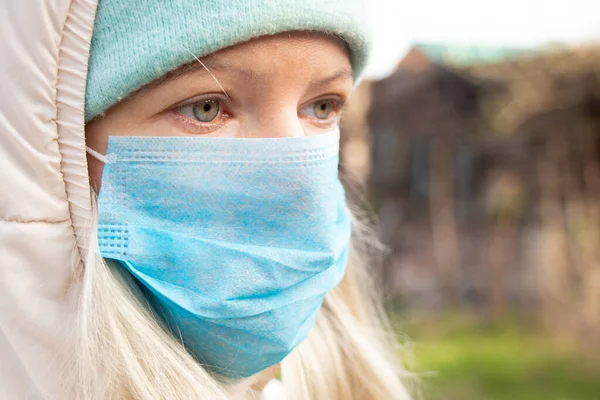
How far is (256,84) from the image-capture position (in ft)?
4.31

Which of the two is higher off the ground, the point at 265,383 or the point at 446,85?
the point at 446,85

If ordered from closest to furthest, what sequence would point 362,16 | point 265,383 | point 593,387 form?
point 362,16 → point 265,383 → point 593,387

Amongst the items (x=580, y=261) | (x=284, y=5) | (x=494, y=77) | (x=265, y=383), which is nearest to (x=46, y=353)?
(x=265, y=383)

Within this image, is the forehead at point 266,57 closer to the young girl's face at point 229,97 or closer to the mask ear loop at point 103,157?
the young girl's face at point 229,97

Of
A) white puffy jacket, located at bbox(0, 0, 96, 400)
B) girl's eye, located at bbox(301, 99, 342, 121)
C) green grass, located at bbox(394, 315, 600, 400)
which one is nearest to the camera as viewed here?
white puffy jacket, located at bbox(0, 0, 96, 400)

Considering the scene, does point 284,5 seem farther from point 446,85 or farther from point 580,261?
point 446,85

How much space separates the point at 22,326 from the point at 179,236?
1.10ft

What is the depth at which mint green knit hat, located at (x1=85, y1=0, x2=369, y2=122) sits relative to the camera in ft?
4.12

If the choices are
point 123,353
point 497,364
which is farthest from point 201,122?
point 497,364

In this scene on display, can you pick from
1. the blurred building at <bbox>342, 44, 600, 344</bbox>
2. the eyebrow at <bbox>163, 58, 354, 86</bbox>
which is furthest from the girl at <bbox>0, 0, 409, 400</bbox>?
the blurred building at <bbox>342, 44, 600, 344</bbox>

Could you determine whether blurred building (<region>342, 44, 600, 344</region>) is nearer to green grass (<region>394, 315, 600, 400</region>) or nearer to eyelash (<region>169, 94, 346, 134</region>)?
green grass (<region>394, 315, 600, 400</region>)

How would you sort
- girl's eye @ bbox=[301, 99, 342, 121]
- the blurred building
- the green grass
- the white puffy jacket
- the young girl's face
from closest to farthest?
the white puffy jacket < the young girl's face < girl's eye @ bbox=[301, 99, 342, 121] < the green grass < the blurred building

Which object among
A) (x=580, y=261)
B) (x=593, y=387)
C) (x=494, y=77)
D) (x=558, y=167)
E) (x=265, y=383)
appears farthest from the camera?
(x=494, y=77)

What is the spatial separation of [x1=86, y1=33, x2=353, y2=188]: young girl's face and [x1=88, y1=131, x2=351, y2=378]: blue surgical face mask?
3 cm
